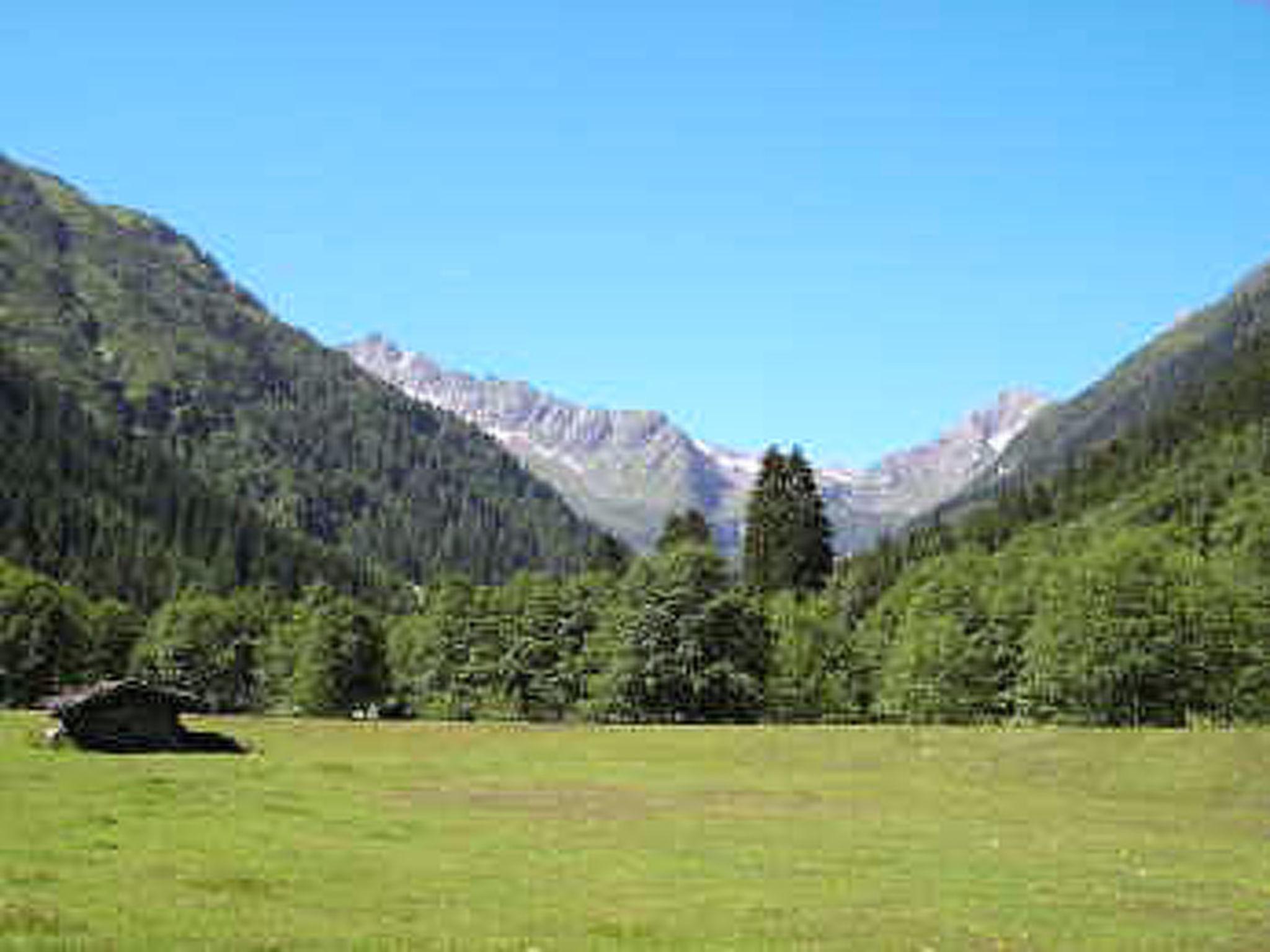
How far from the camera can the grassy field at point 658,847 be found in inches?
981

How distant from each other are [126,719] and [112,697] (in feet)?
4.73

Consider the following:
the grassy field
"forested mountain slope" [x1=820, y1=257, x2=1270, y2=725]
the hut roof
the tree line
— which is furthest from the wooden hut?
"forested mountain slope" [x1=820, y1=257, x2=1270, y2=725]

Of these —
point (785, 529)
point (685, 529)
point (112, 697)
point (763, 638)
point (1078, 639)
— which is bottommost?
point (112, 697)

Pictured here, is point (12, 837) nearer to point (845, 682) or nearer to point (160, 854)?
point (160, 854)

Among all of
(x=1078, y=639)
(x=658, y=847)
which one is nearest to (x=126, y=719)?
(x=658, y=847)

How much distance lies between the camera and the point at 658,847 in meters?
38.8

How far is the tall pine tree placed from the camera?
490ft

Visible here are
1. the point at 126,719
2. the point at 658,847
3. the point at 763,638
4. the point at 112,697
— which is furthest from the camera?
the point at 763,638

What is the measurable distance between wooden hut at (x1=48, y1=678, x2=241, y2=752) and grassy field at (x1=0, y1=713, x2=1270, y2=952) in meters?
3.20

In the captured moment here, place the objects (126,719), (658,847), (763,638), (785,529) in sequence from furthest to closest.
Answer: (785,529) < (763,638) < (126,719) < (658,847)

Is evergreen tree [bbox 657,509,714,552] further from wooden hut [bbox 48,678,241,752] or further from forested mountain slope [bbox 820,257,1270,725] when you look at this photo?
wooden hut [bbox 48,678,241,752]

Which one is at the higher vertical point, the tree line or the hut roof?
the tree line

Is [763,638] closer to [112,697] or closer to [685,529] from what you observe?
[685,529]

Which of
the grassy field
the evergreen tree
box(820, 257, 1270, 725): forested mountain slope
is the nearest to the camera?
the grassy field
